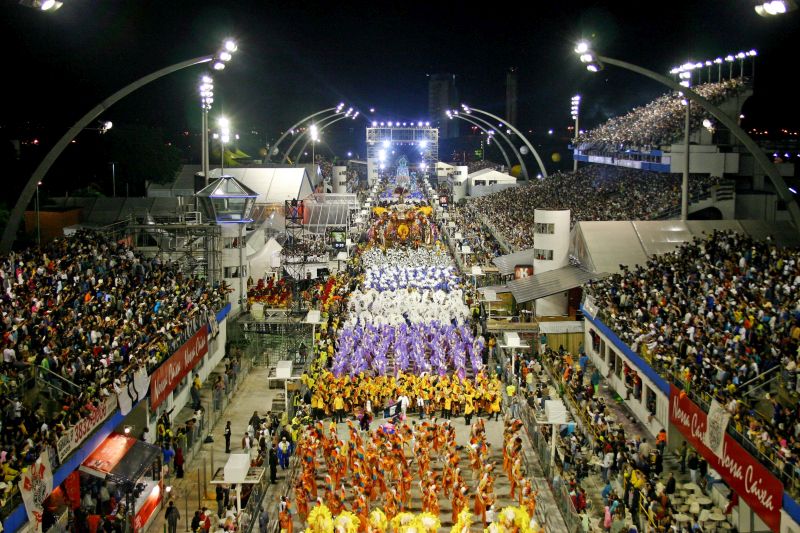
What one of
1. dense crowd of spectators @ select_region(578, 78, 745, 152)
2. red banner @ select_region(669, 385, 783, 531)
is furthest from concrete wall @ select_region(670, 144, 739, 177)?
red banner @ select_region(669, 385, 783, 531)

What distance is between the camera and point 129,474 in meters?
17.2

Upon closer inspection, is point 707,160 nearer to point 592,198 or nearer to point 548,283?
point 592,198

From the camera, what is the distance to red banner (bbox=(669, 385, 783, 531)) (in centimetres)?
1348

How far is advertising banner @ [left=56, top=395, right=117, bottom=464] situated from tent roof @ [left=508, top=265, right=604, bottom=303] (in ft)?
53.2

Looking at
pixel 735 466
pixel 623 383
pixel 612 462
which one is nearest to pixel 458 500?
pixel 612 462

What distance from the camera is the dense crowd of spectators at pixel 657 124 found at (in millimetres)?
42562

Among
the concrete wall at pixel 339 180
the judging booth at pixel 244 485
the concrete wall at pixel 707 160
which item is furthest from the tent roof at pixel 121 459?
the concrete wall at pixel 339 180

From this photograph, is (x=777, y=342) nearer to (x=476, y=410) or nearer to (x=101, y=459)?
(x=476, y=410)

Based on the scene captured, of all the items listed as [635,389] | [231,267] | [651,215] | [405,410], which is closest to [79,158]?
[231,267]

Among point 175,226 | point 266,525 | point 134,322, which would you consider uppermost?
point 175,226

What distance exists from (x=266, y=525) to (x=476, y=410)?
855 centimetres

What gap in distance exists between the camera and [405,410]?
→ 925 inches

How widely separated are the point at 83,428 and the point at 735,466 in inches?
452

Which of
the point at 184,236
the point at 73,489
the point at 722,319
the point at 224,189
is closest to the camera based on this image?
the point at 73,489
